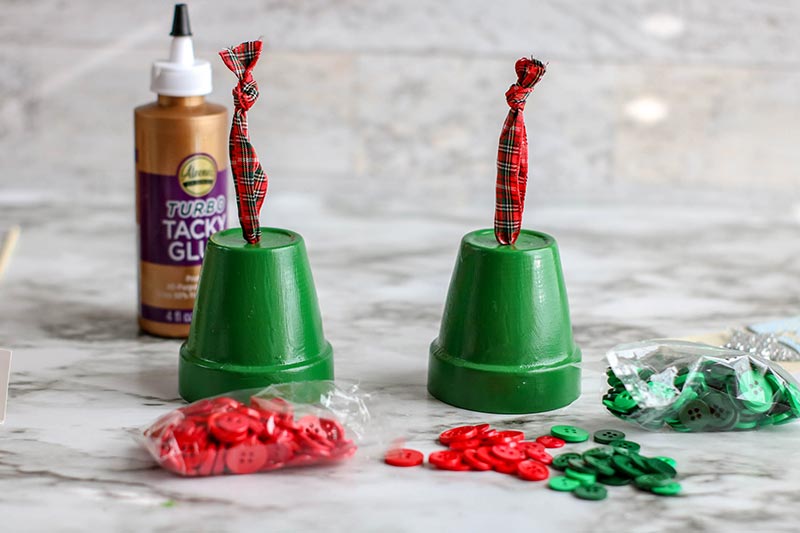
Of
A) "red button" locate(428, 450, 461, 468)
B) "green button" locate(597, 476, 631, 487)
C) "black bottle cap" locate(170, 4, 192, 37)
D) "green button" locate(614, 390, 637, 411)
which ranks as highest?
"black bottle cap" locate(170, 4, 192, 37)

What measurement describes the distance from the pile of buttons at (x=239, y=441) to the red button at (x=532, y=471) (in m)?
0.11

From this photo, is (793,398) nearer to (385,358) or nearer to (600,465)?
(600,465)

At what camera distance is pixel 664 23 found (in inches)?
55.2

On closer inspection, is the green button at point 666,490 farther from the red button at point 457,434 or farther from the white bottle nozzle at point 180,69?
the white bottle nozzle at point 180,69

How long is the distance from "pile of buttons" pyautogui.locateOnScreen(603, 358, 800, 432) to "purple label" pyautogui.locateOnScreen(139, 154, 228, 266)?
36 centimetres

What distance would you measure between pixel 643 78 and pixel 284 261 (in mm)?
782

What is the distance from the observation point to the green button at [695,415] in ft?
2.53

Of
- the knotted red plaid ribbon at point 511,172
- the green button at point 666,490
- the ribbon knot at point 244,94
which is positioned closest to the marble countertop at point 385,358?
the green button at point 666,490

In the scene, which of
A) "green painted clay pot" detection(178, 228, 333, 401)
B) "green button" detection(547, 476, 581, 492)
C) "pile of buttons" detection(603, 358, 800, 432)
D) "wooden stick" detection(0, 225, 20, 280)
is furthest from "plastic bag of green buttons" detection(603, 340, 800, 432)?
"wooden stick" detection(0, 225, 20, 280)

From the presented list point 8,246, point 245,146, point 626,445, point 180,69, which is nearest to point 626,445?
point 626,445

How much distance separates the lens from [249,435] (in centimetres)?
69

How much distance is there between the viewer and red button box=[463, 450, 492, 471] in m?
0.71

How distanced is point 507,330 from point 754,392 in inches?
6.8

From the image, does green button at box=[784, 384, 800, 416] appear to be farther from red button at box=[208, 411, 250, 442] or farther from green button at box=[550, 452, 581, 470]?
red button at box=[208, 411, 250, 442]
